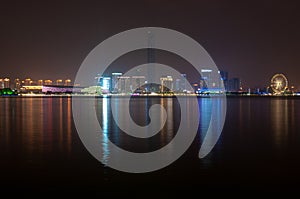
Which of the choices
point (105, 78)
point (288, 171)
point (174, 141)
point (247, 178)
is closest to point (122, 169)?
point (247, 178)

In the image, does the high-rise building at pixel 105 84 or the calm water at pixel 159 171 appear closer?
the calm water at pixel 159 171

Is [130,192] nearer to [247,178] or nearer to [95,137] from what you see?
[247,178]

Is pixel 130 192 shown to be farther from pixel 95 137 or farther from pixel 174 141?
pixel 95 137

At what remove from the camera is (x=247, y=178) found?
848 cm

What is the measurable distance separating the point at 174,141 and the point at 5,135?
696 centimetres

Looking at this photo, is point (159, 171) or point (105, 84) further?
point (105, 84)

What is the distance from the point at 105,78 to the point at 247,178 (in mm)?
175029

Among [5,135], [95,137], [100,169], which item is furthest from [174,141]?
[5,135]

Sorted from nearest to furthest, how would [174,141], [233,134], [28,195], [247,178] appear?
[28,195]
[247,178]
[174,141]
[233,134]

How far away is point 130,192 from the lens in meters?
→ 7.37

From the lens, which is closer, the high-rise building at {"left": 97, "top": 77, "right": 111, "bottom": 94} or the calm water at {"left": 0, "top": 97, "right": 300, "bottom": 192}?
the calm water at {"left": 0, "top": 97, "right": 300, "bottom": 192}

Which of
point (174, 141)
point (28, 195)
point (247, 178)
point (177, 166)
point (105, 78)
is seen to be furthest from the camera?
point (105, 78)

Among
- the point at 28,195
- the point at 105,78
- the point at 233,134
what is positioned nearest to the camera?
the point at 28,195

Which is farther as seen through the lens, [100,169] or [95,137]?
[95,137]
